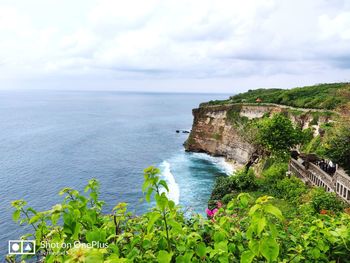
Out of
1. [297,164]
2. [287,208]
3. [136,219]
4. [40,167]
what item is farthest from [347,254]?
[40,167]

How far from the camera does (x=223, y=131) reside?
73.6m

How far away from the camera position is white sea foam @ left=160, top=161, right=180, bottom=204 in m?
46.7

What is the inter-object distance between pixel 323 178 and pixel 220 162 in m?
37.9

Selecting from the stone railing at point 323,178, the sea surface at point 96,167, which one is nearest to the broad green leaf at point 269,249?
the stone railing at point 323,178

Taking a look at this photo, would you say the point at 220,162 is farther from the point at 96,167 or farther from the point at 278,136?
the point at 278,136

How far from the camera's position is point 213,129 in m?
76.2

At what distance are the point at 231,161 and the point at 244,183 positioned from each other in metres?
30.5

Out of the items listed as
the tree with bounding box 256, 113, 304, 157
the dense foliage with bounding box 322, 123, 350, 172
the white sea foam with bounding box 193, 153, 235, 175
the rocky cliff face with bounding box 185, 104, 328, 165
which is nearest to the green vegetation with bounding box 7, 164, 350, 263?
the dense foliage with bounding box 322, 123, 350, 172

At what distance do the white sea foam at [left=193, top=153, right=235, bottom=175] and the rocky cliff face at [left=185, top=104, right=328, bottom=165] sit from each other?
1.58 meters

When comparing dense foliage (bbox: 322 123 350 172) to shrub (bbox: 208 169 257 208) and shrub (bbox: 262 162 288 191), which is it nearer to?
shrub (bbox: 262 162 288 191)

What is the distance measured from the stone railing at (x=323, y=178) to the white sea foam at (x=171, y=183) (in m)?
16.6

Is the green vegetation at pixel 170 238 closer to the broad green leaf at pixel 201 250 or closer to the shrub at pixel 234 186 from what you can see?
the broad green leaf at pixel 201 250

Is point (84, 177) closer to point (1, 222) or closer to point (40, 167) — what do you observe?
point (40, 167)

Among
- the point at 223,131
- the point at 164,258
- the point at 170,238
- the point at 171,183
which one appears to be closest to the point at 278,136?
the point at 171,183
